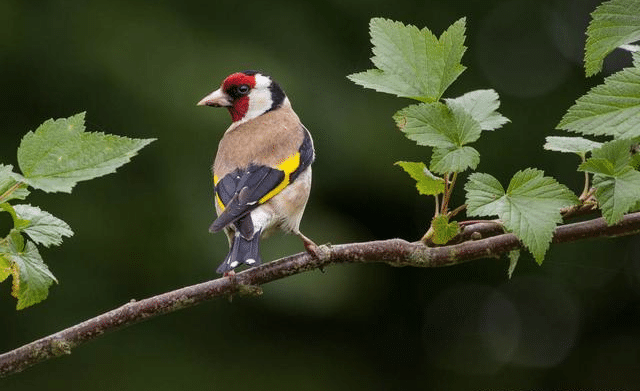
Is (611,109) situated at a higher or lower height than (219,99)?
higher

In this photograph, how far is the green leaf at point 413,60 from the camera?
2559 mm

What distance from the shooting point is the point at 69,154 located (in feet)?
7.53

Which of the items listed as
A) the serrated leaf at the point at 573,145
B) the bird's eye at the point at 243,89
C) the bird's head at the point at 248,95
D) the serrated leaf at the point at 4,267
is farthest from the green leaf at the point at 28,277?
the bird's eye at the point at 243,89

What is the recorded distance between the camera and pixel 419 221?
34.4 ft

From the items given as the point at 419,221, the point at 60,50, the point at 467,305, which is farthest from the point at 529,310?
the point at 60,50

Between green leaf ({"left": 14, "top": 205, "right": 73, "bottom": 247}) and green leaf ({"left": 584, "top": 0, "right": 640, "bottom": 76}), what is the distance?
49.4 inches

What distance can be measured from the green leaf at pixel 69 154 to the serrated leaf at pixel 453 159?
68 cm

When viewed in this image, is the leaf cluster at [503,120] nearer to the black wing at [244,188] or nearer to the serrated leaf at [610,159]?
the serrated leaf at [610,159]

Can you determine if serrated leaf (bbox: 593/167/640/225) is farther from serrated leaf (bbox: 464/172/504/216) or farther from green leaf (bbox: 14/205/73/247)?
green leaf (bbox: 14/205/73/247)

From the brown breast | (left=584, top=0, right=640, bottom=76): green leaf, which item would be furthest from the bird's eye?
(left=584, top=0, right=640, bottom=76): green leaf

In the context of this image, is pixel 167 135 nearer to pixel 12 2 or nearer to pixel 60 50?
pixel 60 50

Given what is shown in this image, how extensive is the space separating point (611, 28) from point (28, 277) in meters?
1.43

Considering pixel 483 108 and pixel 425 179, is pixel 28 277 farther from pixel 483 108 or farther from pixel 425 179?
pixel 483 108

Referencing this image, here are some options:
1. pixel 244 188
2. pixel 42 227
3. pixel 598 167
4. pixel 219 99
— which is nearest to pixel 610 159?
pixel 598 167
